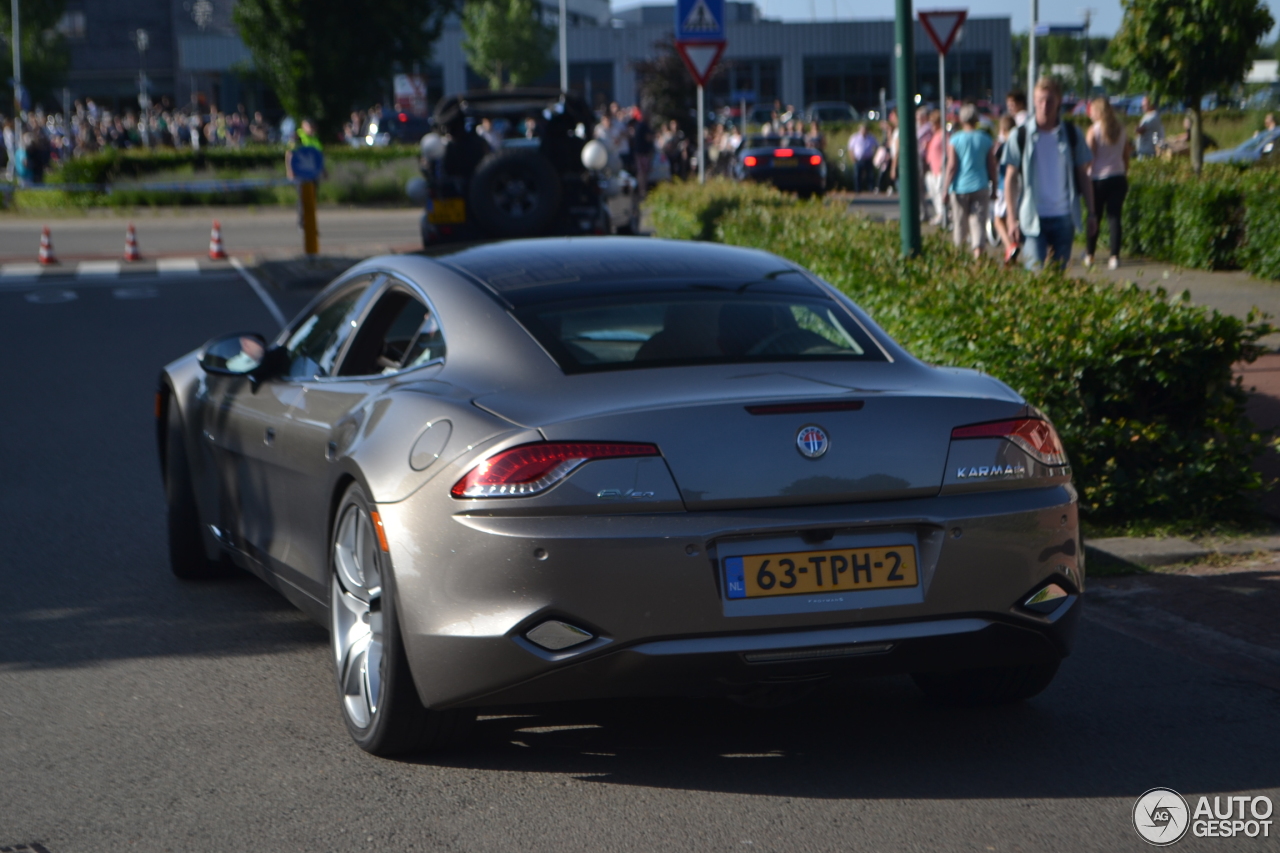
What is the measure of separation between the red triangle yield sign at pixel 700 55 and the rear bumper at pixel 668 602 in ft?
46.5

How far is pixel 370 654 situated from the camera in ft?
14.0

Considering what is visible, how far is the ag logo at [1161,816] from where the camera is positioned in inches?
142

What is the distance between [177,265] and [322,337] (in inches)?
711

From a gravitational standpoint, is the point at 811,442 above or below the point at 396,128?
below

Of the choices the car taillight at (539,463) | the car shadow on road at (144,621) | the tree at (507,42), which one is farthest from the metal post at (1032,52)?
the tree at (507,42)

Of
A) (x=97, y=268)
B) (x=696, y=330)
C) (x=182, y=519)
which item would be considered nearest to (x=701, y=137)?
(x=97, y=268)

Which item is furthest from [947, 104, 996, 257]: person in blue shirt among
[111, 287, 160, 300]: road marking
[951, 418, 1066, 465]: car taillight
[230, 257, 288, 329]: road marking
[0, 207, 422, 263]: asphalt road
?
[951, 418, 1066, 465]: car taillight

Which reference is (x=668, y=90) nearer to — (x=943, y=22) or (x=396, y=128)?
(x=396, y=128)

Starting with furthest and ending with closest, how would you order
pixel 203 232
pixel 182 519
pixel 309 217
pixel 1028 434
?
pixel 203 232
pixel 309 217
pixel 182 519
pixel 1028 434

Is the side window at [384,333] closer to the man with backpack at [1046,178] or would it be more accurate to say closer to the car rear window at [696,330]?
the car rear window at [696,330]

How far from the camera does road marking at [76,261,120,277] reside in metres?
21.6

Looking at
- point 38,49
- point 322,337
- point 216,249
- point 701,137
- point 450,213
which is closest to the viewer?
point 322,337

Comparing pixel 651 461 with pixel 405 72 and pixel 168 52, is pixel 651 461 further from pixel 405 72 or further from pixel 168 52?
pixel 168 52

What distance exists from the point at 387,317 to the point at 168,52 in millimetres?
83551
